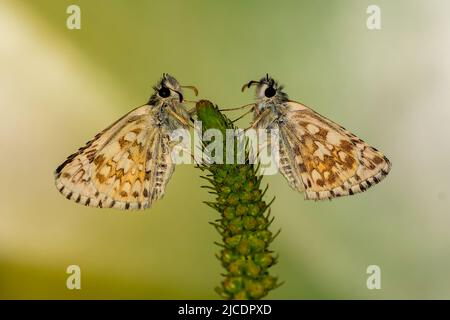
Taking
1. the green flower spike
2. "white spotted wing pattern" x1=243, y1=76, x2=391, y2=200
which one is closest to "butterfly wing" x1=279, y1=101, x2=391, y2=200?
"white spotted wing pattern" x1=243, y1=76, x2=391, y2=200

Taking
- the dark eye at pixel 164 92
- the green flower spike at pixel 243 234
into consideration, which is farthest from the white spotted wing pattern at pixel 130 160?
the green flower spike at pixel 243 234

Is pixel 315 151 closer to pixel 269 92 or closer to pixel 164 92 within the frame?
pixel 269 92

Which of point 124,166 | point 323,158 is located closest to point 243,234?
point 323,158

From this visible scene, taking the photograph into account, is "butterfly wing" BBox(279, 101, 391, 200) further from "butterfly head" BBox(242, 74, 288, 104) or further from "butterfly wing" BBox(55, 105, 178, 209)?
"butterfly wing" BBox(55, 105, 178, 209)

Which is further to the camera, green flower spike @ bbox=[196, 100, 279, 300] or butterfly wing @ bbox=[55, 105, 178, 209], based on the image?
butterfly wing @ bbox=[55, 105, 178, 209]

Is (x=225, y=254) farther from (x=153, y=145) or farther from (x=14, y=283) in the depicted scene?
(x=14, y=283)
